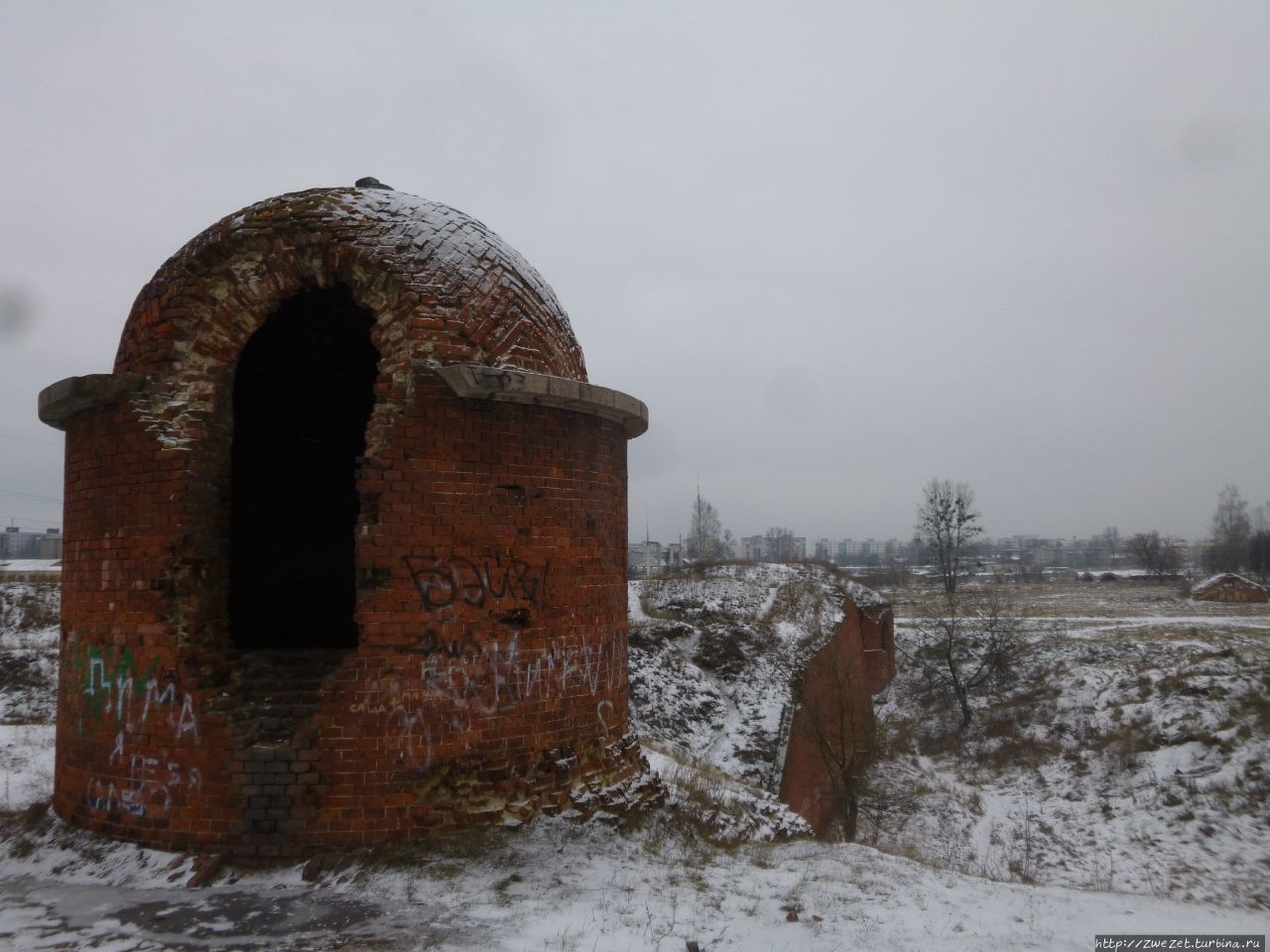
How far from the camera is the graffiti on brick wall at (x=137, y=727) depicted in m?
5.40

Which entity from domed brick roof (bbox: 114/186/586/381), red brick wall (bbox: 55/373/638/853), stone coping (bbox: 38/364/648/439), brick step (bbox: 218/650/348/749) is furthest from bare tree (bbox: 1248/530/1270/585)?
brick step (bbox: 218/650/348/749)

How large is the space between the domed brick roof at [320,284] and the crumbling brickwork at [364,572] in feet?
0.05

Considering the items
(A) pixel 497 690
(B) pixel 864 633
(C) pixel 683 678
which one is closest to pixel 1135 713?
(B) pixel 864 633

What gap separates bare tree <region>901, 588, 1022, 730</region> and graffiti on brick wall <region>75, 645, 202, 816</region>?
19.9m

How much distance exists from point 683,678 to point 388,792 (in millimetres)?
10344

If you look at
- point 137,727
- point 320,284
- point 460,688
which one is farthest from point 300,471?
point 460,688

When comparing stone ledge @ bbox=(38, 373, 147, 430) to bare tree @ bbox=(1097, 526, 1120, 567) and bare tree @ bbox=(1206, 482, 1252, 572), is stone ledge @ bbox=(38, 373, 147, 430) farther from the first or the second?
bare tree @ bbox=(1097, 526, 1120, 567)

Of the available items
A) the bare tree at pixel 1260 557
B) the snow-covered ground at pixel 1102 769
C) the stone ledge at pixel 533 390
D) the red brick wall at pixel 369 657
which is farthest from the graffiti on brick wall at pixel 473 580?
the bare tree at pixel 1260 557

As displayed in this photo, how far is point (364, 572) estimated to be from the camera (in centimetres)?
542

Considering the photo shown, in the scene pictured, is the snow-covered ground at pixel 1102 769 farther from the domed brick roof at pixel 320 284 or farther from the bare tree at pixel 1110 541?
the bare tree at pixel 1110 541

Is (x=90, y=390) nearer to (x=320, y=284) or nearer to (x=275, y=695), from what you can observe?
(x=320, y=284)

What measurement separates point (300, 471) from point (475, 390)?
13.6 feet

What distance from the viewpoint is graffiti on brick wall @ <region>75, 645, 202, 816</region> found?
213 inches

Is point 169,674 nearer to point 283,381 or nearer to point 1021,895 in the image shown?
point 283,381
